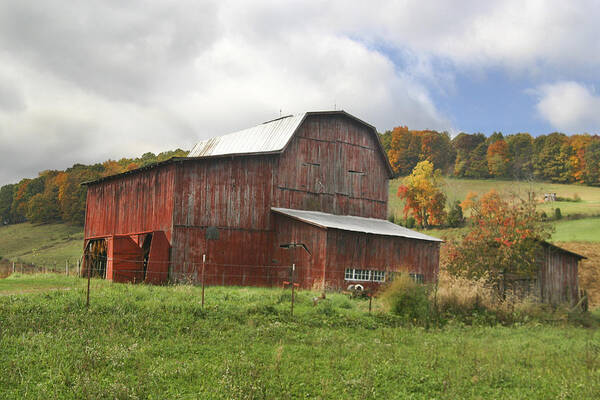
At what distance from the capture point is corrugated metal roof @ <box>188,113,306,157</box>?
29.2 metres

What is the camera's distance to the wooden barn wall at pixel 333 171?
94.1ft

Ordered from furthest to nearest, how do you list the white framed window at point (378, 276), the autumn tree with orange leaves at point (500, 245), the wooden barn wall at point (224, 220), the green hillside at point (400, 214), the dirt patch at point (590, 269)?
the green hillside at point (400, 214), the dirt patch at point (590, 269), the autumn tree with orange leaves at point (500, 245), the white framed window at point (378, 276), the wooden barn wall at point (224, 220)

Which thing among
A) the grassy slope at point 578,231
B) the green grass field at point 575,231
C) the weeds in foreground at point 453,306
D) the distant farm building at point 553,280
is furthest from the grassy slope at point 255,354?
the grassy slope at point 578,231

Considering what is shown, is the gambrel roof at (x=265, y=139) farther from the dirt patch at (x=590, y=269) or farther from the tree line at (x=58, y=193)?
the tree line at (x=58, y=193)

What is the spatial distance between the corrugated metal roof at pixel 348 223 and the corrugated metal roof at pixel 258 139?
344cm

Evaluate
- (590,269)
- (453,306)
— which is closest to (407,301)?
(453,306)

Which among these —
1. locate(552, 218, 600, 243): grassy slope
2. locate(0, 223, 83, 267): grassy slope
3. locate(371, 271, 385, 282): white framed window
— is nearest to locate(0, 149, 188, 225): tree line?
locate(0, 223, 83, 267): grassy slope

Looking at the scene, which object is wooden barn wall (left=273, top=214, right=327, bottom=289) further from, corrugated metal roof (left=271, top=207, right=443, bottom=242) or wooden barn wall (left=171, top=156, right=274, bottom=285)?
wooden barn wall (left=171, top=156, right=274, bottom=285)

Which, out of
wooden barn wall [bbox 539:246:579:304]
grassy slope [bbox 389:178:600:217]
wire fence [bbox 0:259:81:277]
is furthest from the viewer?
grassy slope [bbox 389:178:600:217]

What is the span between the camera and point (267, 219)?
27328mm

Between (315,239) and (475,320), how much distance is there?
8530mm

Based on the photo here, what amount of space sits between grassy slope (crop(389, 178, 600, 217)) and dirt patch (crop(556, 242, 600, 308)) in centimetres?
1353

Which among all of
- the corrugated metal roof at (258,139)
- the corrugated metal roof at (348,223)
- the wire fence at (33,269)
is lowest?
the wire fence at (33,269)

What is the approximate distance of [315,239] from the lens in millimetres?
24984
